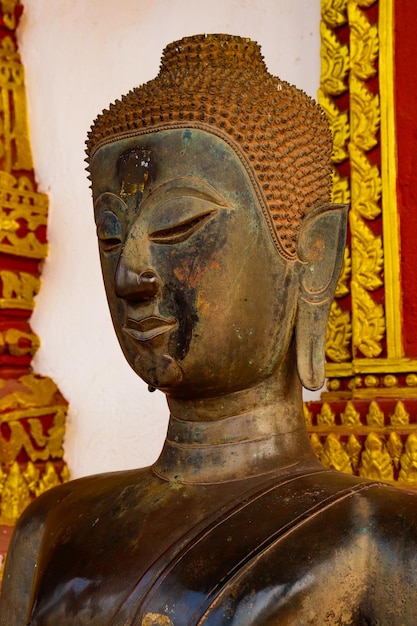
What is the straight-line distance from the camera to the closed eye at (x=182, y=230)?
144 centimetres

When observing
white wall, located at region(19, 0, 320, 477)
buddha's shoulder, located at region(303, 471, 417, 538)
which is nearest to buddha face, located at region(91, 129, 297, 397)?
buddha's shoulder, located at region(303, 471, 417, 538)

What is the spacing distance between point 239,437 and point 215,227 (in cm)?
34

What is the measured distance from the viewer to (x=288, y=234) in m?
1.51

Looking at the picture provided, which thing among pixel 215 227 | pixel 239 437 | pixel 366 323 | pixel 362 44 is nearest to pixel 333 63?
pixel 362 44

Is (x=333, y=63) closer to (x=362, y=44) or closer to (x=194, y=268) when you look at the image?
(x=362, y=44)

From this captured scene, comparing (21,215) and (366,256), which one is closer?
(366,256)

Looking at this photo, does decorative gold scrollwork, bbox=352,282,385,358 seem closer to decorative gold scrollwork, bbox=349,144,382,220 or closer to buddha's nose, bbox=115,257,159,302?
decorative gold scrollwork, bbox=349,144,382,220

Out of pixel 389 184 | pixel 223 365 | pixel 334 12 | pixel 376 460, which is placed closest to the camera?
pixel 223 365

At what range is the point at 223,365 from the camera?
4.80 ft

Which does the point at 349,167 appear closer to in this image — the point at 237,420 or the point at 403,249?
the point at 403,249

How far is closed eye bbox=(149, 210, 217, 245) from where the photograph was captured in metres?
1.44

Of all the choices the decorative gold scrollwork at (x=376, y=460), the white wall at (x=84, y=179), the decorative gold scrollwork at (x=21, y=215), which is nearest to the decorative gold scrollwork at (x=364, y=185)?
the decorative gold scrollwork at (x=376, y=460)

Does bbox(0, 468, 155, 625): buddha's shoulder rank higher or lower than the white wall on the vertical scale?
lower

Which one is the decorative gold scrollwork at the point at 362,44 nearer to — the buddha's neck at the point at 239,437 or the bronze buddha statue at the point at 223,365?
the bronze buddha statue at the point at 223,365
